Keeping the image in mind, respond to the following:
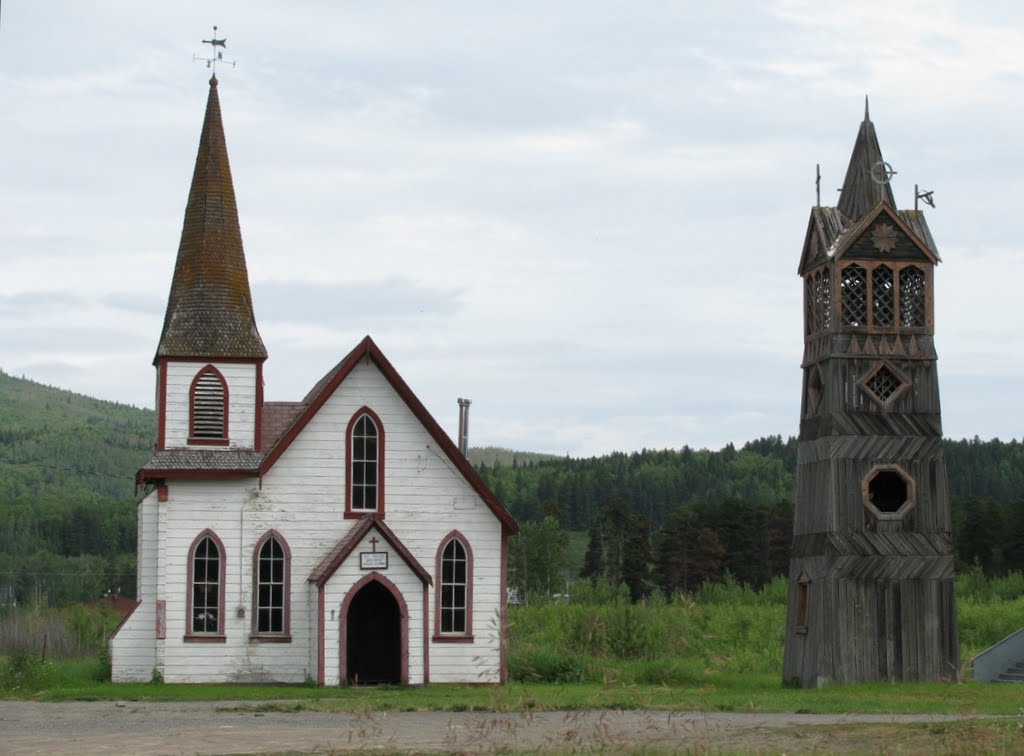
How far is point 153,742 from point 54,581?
318 ft

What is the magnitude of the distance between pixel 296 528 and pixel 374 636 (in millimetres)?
3018

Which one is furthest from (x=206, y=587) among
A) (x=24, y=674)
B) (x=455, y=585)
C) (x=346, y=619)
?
(x=455, y=585)

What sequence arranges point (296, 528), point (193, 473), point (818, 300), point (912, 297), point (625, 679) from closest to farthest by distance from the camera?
point (625, 679) < point (193, 473) < point (296, 528) < point (912, 297) < point (818, 300)

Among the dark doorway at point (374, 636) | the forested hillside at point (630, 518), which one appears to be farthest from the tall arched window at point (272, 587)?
the forested hillside at point (630, 518)

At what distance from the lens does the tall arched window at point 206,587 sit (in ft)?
121

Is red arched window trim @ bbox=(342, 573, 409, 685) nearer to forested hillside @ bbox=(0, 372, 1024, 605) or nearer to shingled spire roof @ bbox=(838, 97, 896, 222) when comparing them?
shingled spire roof @ bbox=(838, 97, 896, 222)

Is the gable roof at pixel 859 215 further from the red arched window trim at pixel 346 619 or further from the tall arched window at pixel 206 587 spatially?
the tall arched window at pixel 206 587

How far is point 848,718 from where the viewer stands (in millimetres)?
26547

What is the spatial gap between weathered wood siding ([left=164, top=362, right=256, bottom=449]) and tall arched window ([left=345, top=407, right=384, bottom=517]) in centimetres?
224

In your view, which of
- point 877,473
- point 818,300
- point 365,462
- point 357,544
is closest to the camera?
point 357,544

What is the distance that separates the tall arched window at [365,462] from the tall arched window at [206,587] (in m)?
3.11

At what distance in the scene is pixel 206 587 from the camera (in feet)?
122

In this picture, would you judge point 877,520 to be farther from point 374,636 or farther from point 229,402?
point 229,402

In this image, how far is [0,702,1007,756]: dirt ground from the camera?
1989 cm
